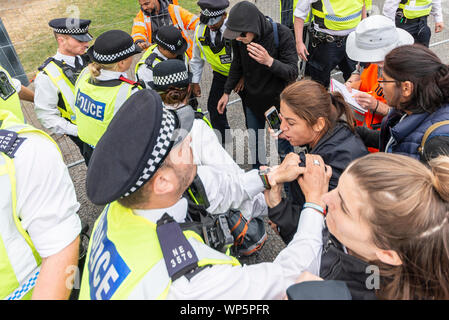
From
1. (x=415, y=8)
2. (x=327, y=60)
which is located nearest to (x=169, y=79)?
(x=327, y=60)

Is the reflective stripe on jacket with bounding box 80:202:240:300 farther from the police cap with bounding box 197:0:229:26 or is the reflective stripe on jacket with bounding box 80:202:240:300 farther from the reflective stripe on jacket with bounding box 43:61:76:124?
the police cap with bounding box 197:0:229:26

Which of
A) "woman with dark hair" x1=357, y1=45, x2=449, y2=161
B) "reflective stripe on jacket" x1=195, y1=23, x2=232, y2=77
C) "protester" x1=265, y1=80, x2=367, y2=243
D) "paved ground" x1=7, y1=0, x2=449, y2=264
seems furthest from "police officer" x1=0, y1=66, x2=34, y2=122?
"woman with dark hair" x1=357, y1=45, x2=449, y2=161

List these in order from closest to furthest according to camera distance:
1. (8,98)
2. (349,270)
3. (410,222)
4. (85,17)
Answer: (410,222) → (349,270) → (8,98) → (85,17)

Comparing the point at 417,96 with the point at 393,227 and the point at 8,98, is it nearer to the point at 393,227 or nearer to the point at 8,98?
the point at 393,227

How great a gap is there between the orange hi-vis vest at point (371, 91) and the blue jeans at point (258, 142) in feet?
2.64

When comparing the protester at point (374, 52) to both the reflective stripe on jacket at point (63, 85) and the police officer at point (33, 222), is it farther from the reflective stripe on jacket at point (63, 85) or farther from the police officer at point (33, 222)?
the reflective stripe on jacket at point (63, 85)

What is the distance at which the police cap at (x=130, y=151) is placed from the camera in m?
1.20

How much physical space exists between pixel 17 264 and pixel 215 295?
0.89 meters

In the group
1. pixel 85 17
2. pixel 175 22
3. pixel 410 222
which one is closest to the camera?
pixel 410 222

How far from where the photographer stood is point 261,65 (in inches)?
122

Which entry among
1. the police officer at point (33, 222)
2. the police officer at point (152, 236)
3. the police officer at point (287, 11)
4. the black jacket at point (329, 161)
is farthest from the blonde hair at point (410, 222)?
the police officer at point (287, 11)

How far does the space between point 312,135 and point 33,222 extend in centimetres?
167

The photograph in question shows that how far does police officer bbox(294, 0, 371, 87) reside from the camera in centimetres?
389
